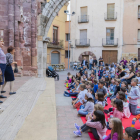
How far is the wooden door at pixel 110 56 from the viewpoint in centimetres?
2314

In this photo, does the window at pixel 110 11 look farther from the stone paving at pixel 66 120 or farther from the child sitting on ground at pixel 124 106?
the child sitting on ground at pixel 124 106

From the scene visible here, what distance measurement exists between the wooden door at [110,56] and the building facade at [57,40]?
6.05 m

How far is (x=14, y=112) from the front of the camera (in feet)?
11.9

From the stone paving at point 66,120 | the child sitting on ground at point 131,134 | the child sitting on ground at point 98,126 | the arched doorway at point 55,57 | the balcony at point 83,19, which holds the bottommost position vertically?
the stone paving at point 66,120

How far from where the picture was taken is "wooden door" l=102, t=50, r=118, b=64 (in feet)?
75.9

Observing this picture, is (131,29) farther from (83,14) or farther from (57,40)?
(57,40)

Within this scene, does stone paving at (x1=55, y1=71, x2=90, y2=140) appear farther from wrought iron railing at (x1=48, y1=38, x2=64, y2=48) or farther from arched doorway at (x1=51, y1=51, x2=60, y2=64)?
arched doorway at (x1=51, y1=51, x2=60, y2=64)

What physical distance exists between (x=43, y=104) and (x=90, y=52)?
65.5 ft

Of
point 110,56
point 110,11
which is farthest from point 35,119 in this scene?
point 110,11

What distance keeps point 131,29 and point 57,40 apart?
9.74 metres

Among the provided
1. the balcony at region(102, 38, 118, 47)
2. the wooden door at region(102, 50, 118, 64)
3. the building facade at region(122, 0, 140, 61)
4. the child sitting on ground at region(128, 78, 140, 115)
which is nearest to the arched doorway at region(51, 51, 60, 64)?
the wooden door at region(102, 50, 118, 64)

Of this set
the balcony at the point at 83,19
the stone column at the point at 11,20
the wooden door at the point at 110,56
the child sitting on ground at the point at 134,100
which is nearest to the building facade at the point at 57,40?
the balcony at the point at 83,19

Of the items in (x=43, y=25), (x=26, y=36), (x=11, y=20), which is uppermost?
(x=43, y=25)

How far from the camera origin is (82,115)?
4.45 m
